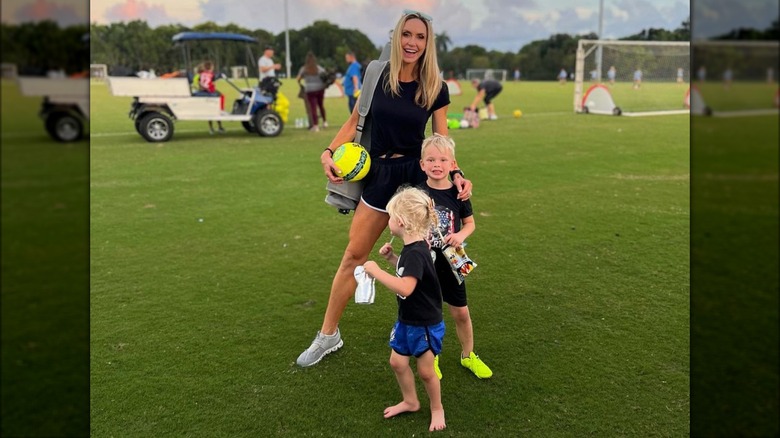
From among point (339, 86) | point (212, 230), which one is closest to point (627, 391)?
point (212, 230)

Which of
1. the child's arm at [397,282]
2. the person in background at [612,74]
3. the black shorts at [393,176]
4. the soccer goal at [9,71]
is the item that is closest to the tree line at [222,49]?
the soccer goal at [9,71]

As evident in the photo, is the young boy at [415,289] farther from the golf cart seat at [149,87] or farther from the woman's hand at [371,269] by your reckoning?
the golf cart seat at [149,87]

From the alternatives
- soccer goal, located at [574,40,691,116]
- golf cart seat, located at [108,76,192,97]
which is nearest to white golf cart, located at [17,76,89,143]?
golf cart seat, located at [108,76,192,97]

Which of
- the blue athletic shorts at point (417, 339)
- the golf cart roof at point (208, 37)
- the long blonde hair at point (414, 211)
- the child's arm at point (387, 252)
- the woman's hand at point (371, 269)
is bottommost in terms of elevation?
the blue athletic shorts at point (417, 339)

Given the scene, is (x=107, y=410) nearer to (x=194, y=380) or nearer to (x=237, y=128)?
(x=194, y=380)

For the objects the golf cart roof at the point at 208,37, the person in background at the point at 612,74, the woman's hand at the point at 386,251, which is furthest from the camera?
→ the person in background at the point at 612,74

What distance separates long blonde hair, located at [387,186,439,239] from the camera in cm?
235

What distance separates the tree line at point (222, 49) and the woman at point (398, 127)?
0.31m

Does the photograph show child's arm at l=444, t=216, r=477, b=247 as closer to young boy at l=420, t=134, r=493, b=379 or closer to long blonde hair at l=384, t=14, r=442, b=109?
young boy at l=420, t=134, r=493, b=379

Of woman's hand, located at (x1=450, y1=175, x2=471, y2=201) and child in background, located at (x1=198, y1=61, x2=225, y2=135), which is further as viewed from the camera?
child in background, located at (x1=198, y1=61, x2=225, y2=135)

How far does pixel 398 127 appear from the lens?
110 inches

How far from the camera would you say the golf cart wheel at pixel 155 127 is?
1107 cm

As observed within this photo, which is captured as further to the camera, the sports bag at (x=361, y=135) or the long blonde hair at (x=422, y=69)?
the sports bag at (x=361, y=135)

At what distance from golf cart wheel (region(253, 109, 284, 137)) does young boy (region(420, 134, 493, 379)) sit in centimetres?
957
